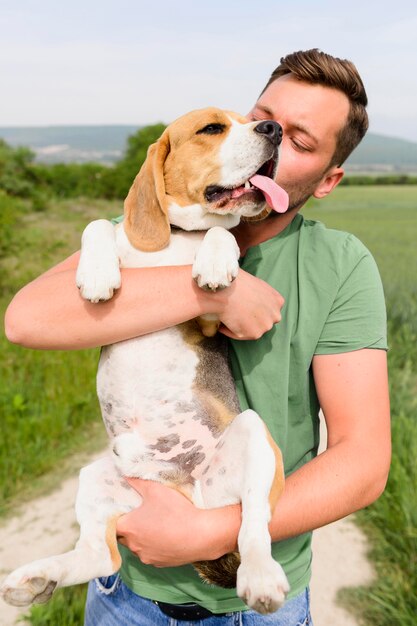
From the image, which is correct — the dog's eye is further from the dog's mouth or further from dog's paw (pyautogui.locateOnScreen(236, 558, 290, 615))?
dog's paw (pyautogui.locateOnScreen(236, 558, 290, 615))

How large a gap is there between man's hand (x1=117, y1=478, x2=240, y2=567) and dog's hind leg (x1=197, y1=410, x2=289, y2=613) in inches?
2.5

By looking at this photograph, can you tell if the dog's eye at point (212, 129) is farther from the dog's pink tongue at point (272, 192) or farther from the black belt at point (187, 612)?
the black belt at point (187, 612)

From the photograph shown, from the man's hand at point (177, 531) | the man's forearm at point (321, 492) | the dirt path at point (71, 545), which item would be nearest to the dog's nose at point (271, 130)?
the man's forearm at point (321, 492)

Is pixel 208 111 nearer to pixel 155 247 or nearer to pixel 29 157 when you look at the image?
pixel 155 247

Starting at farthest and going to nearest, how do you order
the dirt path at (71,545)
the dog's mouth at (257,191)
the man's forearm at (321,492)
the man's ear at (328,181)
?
1. the dirt path at (71,545)
2. the man's ear at (328,181)
3. the dog's mouth at (257,191)
4. the man's forearm at (321,492)

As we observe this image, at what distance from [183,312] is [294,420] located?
23.4 inches

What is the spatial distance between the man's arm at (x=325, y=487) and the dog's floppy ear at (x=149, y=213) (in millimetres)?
839

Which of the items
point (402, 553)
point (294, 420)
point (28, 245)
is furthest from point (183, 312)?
point (28, 245)

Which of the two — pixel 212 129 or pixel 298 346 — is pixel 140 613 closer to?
pixel 298 346

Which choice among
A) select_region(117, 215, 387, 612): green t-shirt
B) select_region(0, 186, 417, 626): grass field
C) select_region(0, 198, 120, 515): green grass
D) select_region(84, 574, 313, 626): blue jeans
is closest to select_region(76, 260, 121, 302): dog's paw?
select_region(117, 215, 387, 612): green t-shirt

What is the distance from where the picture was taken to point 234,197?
→ 97.8 inches

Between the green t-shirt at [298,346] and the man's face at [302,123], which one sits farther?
the man's face at [302,123]

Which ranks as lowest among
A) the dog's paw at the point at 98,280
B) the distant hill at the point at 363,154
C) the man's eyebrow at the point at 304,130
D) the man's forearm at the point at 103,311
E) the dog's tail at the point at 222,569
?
the distant hill at the point at 363,154

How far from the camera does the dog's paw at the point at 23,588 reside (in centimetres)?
206
